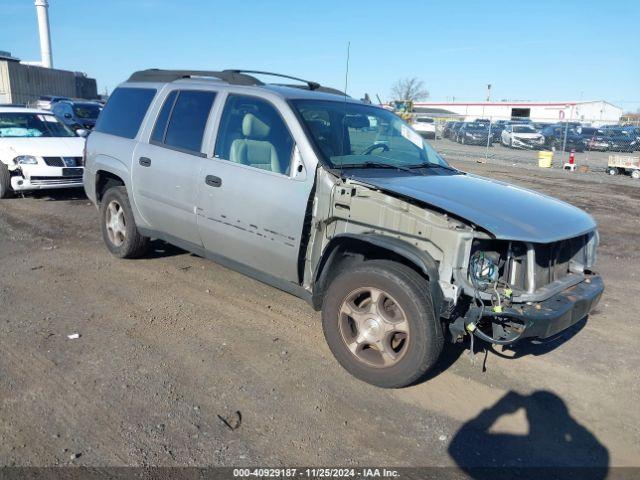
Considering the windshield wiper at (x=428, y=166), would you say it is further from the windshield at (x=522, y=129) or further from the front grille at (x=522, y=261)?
the windshield at (x=522, y=129)

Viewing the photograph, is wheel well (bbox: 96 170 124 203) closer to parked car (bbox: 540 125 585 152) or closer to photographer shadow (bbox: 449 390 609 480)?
photographer shadow (bbox: 449 390 609 480)

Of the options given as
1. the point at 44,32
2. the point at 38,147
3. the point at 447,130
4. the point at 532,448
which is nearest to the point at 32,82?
the point at 44,32

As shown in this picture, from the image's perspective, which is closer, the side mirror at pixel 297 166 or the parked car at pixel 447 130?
the side mirror at pixel 297 166

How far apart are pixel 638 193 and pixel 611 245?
21.3ft

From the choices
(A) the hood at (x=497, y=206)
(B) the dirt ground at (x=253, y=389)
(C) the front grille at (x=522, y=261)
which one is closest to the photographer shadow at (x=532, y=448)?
(B) the dirt ground at (x=253, y=389)

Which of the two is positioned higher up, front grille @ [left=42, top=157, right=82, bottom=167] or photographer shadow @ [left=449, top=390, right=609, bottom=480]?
front grille @ [left=42, top=157, right=82, bottom=167]

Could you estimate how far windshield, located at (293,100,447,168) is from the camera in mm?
4203

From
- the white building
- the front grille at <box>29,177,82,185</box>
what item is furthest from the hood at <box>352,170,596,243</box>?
the white building

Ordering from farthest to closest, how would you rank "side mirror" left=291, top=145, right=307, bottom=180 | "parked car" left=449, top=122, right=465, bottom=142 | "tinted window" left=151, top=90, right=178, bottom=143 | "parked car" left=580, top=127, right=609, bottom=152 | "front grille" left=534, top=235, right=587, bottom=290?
"parked car" left=449, top=122, right=465, bottom=142, "parked car" left=580, top=127, right=609, bottom=152, "tinted window" left=151, top=90, right=178, bottom=143, "side mirror" left=291, top=145, right=307, bottom=180, "front grille" left=534, top=235, right=587, bottom=290

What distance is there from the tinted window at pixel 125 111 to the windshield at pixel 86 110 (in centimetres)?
1813

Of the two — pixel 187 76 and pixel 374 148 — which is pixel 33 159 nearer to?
pixel 187 76

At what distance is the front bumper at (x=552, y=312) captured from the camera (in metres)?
3.24

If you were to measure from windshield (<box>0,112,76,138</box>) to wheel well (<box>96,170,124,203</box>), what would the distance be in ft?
15.8

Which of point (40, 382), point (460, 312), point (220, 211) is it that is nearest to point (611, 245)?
point (460, 312)
